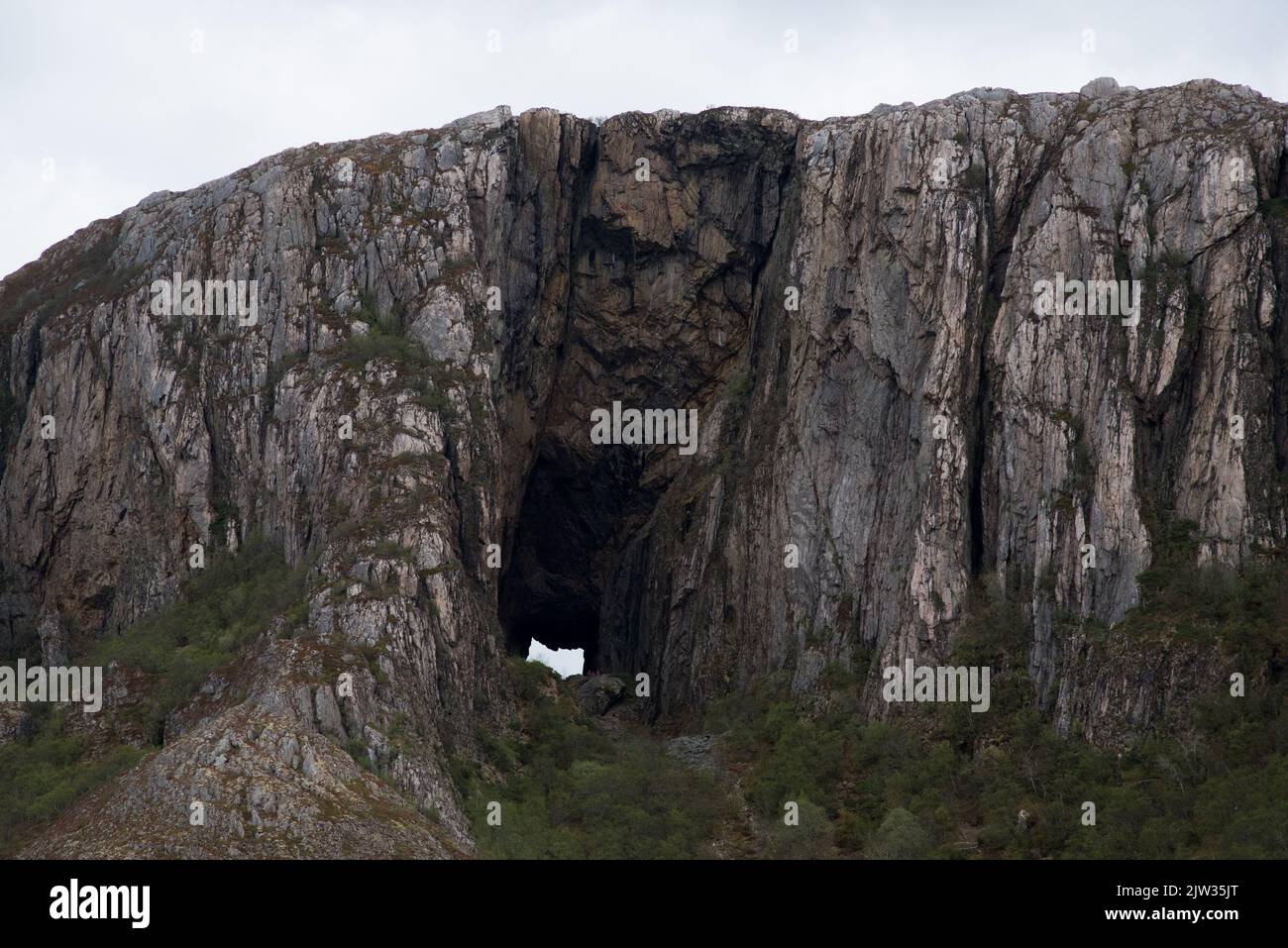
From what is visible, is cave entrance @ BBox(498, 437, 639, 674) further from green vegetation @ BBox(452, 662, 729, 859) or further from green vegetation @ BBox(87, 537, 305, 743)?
green vegetation @ BBox(452, 662, 729, 859)

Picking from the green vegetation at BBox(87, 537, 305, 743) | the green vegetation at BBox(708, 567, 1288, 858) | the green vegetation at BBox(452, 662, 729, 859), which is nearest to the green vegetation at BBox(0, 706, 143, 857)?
the green vegetation at BBox(87, 537, 305, 743)

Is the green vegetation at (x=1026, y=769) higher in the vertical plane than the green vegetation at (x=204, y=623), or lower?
lower

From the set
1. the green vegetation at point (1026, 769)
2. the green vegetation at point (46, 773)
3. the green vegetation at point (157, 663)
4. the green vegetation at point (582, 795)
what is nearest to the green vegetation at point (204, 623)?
the green vegetation at point (157, 663)

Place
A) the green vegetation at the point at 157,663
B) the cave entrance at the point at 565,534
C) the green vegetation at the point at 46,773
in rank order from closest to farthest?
the green vegetation at the point at 46,773, the green vegetation at the point at 157,663, the cave entrance at the point at 565,534

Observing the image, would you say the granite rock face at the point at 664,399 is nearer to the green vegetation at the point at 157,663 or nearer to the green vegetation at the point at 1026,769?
the green vegetation at the point at 1026,769
